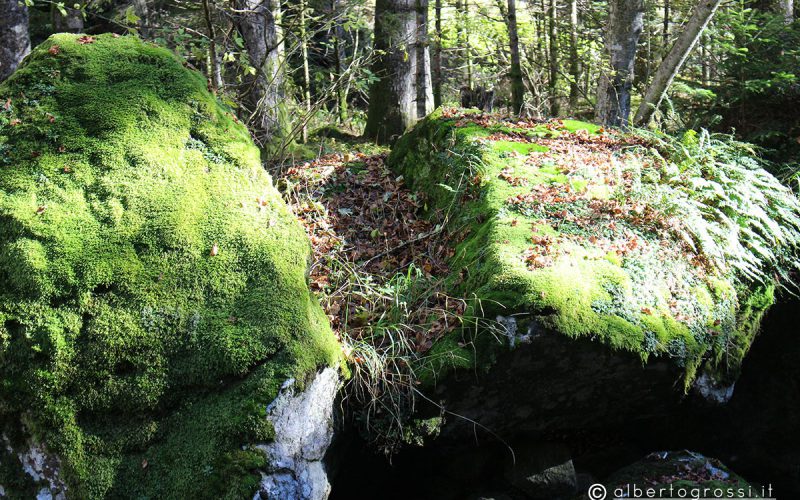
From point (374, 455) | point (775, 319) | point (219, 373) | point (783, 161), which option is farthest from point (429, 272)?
point (783, 161)

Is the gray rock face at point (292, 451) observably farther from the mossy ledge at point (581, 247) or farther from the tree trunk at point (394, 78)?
the tree trunk at point (394, 78)

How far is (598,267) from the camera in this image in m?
5.12

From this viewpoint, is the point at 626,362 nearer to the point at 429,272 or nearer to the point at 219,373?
the point at 429,272

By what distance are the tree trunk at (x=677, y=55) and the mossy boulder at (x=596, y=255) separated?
1.15m

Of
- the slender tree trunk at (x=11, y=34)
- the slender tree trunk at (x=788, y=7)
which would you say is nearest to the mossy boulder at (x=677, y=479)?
the slender tree trunk at (x=11, y=34)

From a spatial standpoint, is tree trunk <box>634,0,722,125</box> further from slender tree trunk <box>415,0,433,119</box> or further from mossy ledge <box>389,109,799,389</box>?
slender tree trunk <box>415,0,433,119</box>

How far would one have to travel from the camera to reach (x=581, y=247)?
17.6 ft

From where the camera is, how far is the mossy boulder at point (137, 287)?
3.68 metres

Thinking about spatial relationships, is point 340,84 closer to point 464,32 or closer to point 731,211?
point 731,211

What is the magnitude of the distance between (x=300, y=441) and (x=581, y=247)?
2.98 metres

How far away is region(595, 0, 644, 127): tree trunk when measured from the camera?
8.52m

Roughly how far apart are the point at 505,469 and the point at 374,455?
1.10 metres

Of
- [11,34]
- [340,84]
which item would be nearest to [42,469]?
[340,84]

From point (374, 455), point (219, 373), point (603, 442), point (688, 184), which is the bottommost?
point (603, 442)
